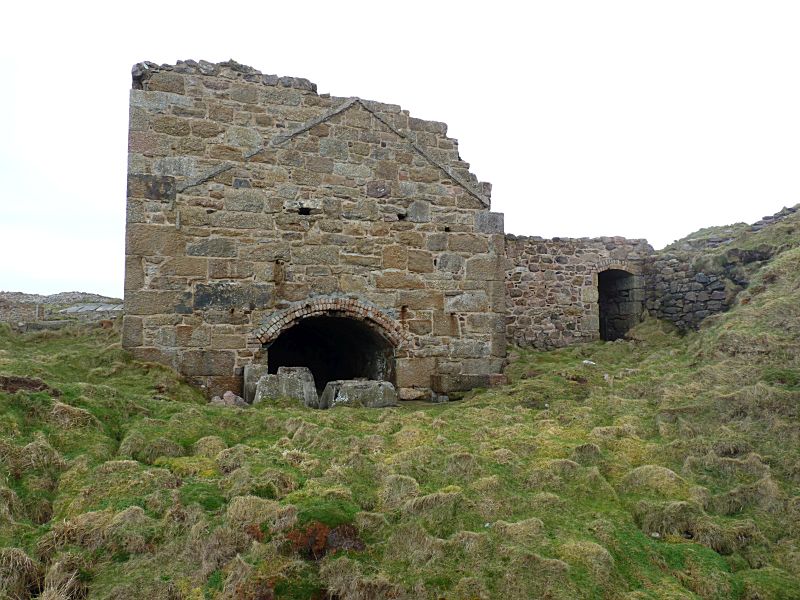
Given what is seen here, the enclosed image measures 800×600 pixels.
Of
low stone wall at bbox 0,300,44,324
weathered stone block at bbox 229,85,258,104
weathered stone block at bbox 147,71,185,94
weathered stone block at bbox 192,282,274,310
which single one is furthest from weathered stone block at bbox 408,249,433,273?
low stone wall at bbox 0,300,44,324

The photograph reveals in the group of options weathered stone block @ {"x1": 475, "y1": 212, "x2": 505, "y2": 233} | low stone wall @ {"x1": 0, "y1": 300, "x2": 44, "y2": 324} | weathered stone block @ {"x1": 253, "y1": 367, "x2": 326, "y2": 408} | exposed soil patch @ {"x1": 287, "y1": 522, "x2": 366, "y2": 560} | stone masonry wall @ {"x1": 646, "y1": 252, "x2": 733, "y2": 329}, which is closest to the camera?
exposed soil patch @ {"x1": 287, "y1": 522, "x2": 366, "y2": 560}

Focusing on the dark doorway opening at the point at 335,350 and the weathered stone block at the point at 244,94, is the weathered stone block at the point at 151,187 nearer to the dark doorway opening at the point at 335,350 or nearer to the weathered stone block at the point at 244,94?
the weathered stone block at the point at 244,94

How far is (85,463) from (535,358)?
987 cm

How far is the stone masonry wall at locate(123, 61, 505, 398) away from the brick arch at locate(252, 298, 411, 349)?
0.02 meters

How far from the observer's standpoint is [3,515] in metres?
3.84

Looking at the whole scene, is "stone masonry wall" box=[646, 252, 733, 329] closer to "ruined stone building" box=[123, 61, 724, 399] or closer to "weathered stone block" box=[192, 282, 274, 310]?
"ruined stone building" box=[123, 61, 724, 399]

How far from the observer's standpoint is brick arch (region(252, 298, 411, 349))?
31.1ft

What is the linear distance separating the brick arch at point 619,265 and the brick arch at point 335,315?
6741 mm

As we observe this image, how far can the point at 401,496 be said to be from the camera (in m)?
4.55

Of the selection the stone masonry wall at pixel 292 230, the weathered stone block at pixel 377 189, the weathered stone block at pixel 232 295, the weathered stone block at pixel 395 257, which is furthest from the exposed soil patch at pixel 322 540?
the weathered stone block at pixel 377 189

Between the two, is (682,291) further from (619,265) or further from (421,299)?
(421,299)

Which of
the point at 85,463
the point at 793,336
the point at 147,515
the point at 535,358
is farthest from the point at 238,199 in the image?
the point at 793,336

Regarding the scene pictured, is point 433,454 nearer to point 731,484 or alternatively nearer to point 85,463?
point 731,484

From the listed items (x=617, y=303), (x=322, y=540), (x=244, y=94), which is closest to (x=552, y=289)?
(x=617, y=303)
